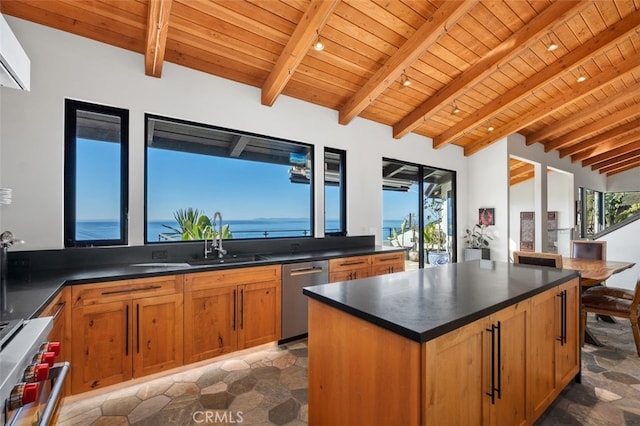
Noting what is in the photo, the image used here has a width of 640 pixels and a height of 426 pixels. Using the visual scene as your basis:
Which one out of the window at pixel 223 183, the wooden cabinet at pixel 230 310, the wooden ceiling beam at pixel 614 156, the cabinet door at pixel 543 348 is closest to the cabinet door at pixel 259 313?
the wooden cabinet at pixel 230 310

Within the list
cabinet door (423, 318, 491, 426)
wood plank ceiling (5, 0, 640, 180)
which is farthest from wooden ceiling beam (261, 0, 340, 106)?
cabinet door (423, 318, 491, 426)

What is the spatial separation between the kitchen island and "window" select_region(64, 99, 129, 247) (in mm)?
2118

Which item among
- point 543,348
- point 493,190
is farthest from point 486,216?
point 543,348

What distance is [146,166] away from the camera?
9.17 feet

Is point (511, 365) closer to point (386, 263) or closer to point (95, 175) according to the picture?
point (386, 263)

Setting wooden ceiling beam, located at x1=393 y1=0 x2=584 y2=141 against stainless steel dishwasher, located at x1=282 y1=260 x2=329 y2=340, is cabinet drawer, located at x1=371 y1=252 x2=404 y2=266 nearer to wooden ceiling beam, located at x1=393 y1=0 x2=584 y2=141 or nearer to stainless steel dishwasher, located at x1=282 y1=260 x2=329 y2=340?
stainless steel dishwasher, located at x1=282 y1=260 x2=329 y2=340

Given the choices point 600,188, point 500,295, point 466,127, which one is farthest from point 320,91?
point 600,188

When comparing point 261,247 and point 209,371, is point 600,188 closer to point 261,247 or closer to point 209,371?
point 261,247

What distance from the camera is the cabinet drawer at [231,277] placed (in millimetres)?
2418

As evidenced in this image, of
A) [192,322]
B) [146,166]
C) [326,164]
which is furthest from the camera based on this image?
[326,164]

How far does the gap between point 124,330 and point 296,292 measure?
1460 millimetres

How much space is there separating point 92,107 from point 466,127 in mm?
4981

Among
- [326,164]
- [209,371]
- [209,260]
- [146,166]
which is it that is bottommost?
[209,371]

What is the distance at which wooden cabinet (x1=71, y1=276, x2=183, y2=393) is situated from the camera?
2000 millimetres
